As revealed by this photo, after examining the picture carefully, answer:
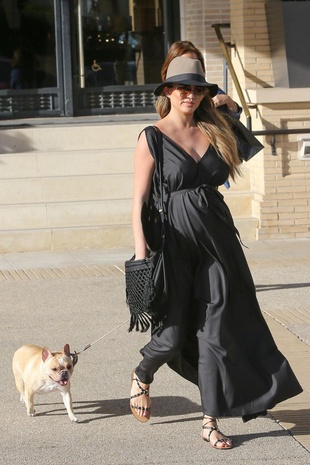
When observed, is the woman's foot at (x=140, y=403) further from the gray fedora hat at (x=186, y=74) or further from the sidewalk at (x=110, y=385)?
the gray fedora hat at (x=186, y=74)

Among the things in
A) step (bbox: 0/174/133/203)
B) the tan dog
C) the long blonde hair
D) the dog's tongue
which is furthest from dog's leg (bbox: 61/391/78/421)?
step (bbox: 0/174/133/203)

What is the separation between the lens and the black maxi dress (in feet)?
18.0

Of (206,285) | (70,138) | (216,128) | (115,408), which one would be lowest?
(115,408)

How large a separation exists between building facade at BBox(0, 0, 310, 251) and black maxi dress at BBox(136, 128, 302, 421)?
19.2ft

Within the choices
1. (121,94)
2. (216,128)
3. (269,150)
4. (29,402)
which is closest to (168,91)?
(216,128)

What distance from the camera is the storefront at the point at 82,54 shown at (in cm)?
1391

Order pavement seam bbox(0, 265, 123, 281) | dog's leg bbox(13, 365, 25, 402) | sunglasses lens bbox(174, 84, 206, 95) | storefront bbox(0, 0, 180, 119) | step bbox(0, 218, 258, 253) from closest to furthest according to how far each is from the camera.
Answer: sunglasses lens bbox(174, 84, 206, 95), dog's leg bbox(13, 365, 25, 402), pavement seam bbox(0, 265, 123, 281), step bbox(0, 218, 258, 253), storefront bbox(0, 0, 180, 119)

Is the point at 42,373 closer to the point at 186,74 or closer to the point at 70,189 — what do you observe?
the point at 186,74

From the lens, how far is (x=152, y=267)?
17.9 ft

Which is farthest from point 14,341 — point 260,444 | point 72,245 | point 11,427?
point 72,245

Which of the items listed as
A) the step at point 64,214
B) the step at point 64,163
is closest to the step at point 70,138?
the step at point 64,163

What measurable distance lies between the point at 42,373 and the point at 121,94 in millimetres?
8763

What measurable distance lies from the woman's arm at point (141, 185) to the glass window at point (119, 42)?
8747mm

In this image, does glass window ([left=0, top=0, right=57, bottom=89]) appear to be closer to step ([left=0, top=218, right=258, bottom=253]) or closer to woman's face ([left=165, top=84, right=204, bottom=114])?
step ([left=0, top=218, right=258, bottom=253])
